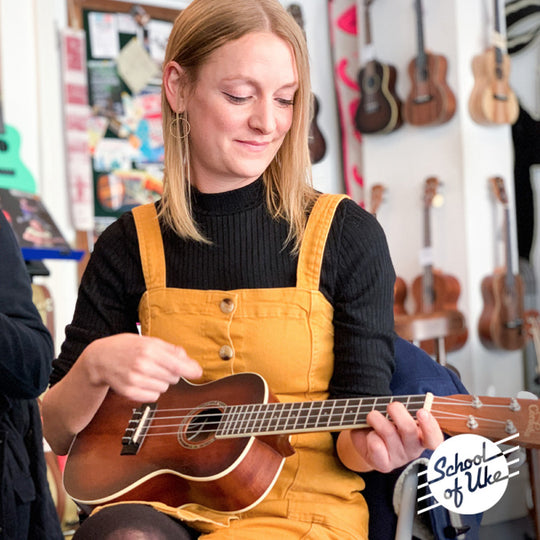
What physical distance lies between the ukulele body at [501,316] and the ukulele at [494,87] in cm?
66

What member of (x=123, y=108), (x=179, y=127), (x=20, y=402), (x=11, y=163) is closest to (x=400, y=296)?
(x=123, y=108)

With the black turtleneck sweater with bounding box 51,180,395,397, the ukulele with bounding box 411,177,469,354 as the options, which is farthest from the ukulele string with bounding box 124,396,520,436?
the ukulele with bounding box 411,177,469,354

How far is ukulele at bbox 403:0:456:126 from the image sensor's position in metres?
3.30

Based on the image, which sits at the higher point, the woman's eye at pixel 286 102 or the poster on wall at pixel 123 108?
the poster on wall at pixel 123 108

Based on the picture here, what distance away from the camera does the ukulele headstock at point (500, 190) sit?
10.6 feet

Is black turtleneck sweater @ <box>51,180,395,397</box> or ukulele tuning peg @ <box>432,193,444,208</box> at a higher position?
ukulele tuning peg @ <box>432,193,444,208</box>

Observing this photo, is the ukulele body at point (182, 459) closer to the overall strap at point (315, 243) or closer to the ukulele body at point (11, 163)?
the overall strap at point (315, 243)

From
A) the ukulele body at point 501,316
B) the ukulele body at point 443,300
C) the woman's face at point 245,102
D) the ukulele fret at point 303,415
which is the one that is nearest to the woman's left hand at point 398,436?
the ukulele fret at point 303,415

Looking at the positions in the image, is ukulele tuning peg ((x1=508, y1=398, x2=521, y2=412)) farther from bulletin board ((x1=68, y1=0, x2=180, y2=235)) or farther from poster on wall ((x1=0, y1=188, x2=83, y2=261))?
bulletin board ((x1=68, y1=0, x2=180, y2=235))

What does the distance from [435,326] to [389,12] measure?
1.53 m

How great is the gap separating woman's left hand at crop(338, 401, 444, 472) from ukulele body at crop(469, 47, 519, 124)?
2.49 meters

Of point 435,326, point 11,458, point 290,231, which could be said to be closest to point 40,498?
point 11,458

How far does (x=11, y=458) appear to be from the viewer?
1.59 metres

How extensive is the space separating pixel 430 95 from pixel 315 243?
233 cm
